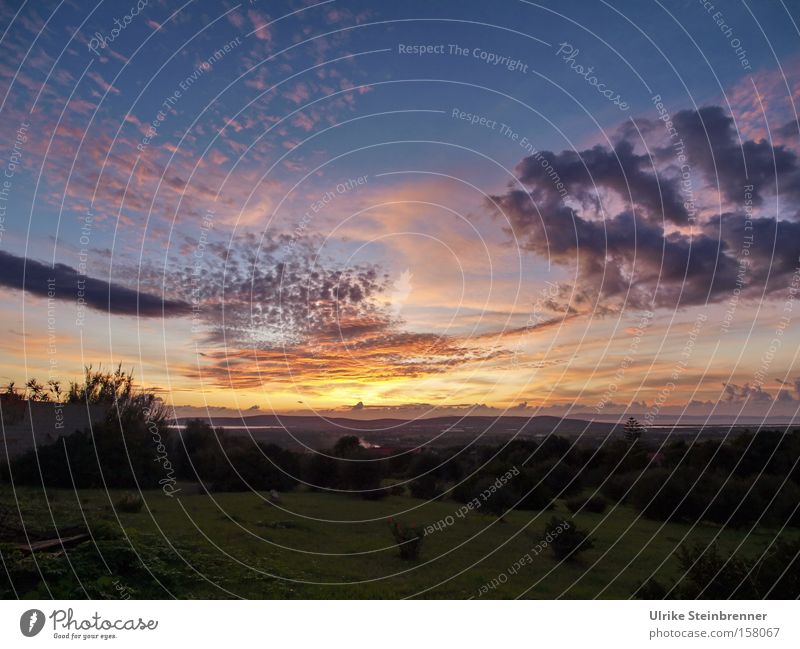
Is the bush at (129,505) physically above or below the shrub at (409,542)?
above

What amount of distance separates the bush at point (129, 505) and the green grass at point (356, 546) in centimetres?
27

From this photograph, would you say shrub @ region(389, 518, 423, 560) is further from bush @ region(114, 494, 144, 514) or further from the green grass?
bush @ region(114, 494, 144, 514)

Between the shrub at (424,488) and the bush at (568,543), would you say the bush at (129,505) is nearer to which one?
the shrub at (424,488)

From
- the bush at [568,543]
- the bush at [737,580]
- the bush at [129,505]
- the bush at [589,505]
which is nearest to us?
the bush at [737,580]

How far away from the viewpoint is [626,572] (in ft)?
42.7

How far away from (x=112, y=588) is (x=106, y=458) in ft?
26.6

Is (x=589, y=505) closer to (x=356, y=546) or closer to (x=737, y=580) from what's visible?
(x=737, y=580)

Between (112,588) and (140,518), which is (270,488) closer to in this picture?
(140,518)

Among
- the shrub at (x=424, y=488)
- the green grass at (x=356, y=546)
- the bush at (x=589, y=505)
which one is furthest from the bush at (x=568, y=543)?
the shrub at (x=424, y=488)

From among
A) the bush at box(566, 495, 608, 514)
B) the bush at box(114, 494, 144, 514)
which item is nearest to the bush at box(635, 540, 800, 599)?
the bush at box(566, 495, 608, 514)

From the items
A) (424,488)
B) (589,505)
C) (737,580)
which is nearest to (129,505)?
(424,488)

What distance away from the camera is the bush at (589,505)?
1823 centimetres
